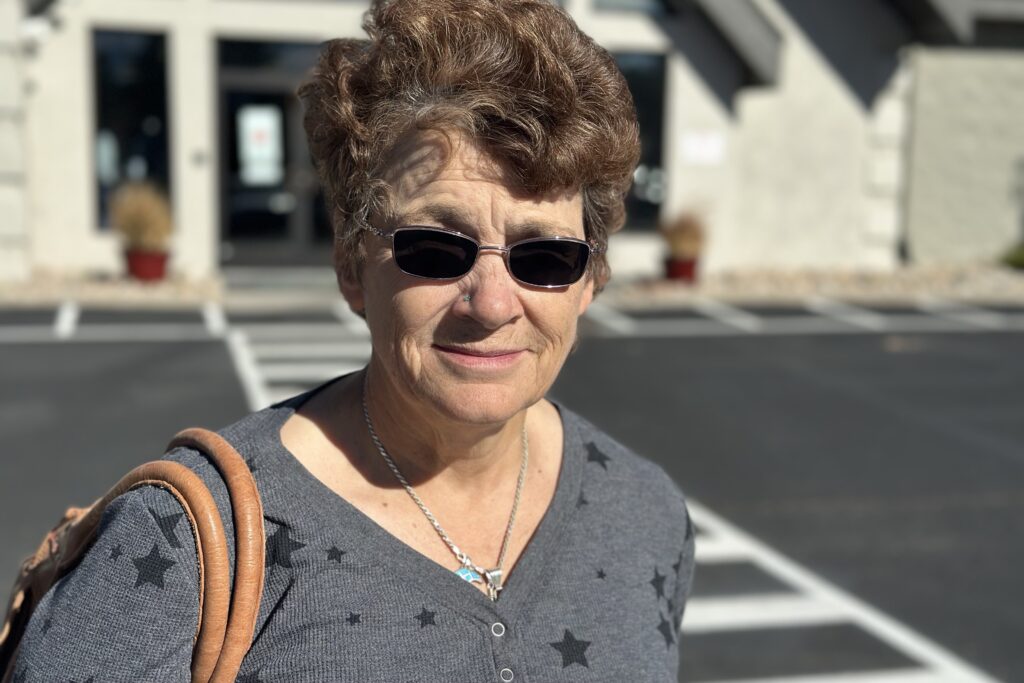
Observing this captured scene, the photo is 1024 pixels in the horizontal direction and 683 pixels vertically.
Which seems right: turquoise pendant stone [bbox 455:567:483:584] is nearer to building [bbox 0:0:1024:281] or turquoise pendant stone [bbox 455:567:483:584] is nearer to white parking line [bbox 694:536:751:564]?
white parking line [bbox 694:536:751:564]

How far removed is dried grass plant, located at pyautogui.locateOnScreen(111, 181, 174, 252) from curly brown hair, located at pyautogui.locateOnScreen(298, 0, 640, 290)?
43.2 ft

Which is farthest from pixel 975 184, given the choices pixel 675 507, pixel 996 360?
pixel 675 507

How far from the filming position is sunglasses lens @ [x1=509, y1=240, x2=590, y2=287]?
2.05m

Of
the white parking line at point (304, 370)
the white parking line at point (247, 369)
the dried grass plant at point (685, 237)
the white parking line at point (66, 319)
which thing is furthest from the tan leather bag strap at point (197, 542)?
the dried grass plant at point (685, 237)

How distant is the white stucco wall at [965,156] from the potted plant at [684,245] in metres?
5.65

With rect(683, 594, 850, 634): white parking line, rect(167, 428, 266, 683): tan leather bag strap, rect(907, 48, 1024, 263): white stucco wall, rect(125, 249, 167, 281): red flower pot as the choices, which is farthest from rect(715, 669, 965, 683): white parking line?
rect(907, 48, 1024, 263): white stucco wall

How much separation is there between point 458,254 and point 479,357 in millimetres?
181

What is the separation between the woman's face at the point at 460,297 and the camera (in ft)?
6.61

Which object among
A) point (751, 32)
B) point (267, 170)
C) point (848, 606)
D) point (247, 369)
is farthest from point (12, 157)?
point (848, 606)

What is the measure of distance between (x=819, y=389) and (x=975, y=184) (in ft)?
35.5

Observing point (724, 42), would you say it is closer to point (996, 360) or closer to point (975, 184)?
point (975, 184)

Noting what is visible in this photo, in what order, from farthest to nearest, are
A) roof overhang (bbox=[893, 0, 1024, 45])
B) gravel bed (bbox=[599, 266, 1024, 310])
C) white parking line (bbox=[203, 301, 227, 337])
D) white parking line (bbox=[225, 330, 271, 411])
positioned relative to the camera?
roof overhang (bbox=[893, 0, 1024, 45]), gravel bed (bbox=[599, 266, 1024, 310]), white parking line (bbox=[203, 301, 227, 337]), white parking line (bbox=[225, 330, 271, 411])

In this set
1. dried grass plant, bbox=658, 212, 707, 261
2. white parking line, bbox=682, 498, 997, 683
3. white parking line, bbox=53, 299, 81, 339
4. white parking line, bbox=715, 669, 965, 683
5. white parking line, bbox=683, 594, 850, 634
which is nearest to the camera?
white parking line, bbox=715, 669, 965, 683

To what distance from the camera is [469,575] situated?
2.10m
